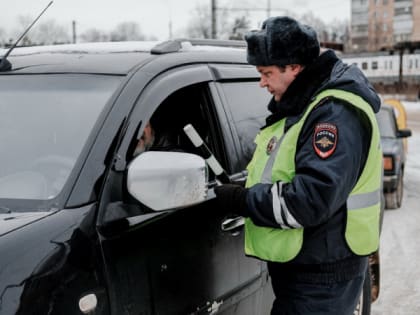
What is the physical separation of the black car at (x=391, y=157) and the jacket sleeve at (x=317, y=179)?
6212 millimetres

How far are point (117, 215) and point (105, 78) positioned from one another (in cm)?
62

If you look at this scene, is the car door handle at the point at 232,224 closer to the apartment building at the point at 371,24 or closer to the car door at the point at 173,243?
the car door at the point at 173,243

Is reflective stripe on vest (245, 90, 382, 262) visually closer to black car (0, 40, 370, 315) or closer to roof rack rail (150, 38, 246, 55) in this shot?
black car (0, 40, 370, 315)

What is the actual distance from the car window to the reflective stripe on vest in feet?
2.06

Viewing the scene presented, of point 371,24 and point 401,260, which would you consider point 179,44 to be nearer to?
point 401,260

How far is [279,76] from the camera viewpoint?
246 centimetres

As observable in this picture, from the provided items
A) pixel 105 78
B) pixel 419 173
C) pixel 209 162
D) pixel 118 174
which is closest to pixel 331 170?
pixel 209 162

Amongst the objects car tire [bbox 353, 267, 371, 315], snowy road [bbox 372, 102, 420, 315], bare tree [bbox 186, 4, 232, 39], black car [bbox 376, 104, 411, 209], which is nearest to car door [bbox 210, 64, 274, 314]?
car tire [bbox 353, 267, 371, 315]

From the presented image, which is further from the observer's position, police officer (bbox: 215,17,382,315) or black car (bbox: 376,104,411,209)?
black car (bbox: 376,104,411,209)

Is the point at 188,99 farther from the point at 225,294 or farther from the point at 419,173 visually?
the point at 419,173

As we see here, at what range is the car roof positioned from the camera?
2.53 meters

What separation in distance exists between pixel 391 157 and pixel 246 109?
18.8 feet

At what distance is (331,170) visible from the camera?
2193mm

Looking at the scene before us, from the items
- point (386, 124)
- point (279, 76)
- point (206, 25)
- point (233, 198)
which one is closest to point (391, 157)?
point (386, 124)
